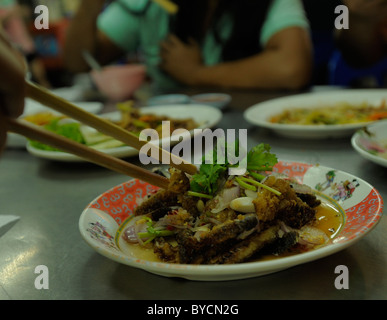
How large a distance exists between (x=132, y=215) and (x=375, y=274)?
712mm

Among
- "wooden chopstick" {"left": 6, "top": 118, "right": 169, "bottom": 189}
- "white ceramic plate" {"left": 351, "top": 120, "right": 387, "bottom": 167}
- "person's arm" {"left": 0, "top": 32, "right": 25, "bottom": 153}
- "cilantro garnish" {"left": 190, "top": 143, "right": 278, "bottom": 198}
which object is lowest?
"white ceramic plate" {"left": 351, "top": 120, "right": 387, "bottom": 167}

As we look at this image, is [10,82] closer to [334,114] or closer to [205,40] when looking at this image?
[334,114]

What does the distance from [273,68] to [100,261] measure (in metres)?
Answer: 2.71

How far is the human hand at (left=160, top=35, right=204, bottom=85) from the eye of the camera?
3.85 m

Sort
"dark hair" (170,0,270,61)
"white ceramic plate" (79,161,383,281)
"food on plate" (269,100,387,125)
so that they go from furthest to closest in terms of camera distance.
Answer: "dark hair" (170,0,270,61)
"food on plate" (269,100,387,125)
"white ceramic plate" (79,161,383,281)

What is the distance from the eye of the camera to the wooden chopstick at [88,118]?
3.02ft

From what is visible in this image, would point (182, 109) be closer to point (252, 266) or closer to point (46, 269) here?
point (46, 269)

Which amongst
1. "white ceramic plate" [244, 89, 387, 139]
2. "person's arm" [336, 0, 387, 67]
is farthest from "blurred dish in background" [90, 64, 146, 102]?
"person's arm" [336, 0, 387, 67]

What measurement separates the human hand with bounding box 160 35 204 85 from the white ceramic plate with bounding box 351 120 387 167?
2.35 m

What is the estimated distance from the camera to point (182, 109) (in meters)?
2.54

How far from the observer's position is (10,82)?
0.71 m

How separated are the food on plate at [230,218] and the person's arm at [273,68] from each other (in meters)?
2.37

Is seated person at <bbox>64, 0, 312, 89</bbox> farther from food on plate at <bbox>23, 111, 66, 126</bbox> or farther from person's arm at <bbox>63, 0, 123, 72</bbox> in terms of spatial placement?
food on plate at <bbox>23, 111, 66, 126</bbox>
